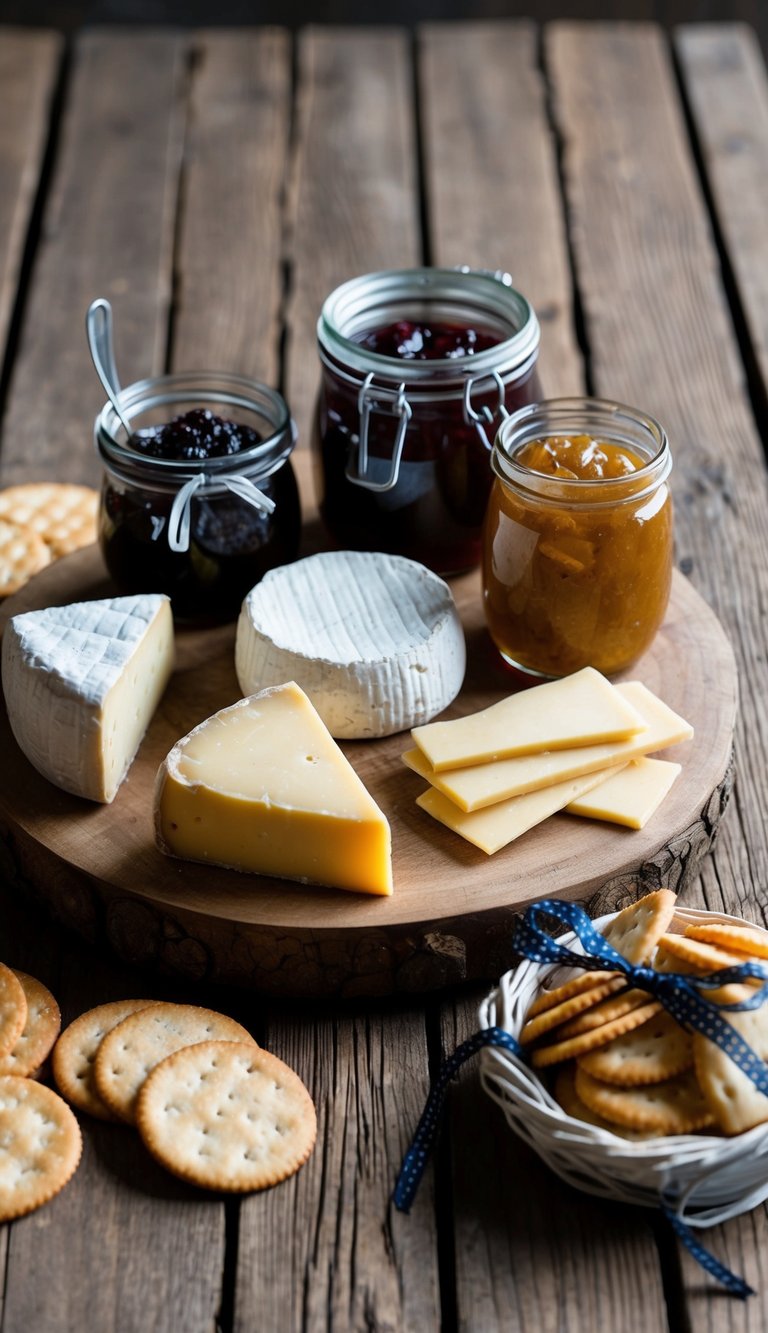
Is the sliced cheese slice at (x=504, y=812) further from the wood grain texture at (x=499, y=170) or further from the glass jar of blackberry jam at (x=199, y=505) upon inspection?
the wood grain texture at (x=499, y=170)

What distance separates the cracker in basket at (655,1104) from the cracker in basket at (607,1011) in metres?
0.04

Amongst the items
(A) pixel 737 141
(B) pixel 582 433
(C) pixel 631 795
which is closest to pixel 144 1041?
(C) pixel 631 795

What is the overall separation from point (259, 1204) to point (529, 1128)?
0.96 feet

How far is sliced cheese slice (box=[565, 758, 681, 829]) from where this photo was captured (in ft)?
5.65

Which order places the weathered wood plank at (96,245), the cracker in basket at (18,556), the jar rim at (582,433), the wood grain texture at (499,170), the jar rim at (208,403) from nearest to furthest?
the jar rim at (582,433) < the jar rim at (208,403) < the cracker in basket at (18,556) < the weathered wood plank at (96,245) < the wood grain texture at (499,170)

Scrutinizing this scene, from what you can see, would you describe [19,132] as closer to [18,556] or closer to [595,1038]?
[18,556]

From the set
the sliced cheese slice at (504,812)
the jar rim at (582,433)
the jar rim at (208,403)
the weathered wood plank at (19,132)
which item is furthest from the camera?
the weathered wood plank at (19,132)

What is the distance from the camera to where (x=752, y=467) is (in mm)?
2699

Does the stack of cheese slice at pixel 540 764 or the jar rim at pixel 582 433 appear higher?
the jar rim at pixel 582 433

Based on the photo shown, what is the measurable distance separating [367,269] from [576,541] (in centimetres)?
160

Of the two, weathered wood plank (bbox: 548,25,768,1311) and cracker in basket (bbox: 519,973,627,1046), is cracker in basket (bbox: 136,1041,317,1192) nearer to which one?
cracker in basket (bbox: 519,973,627,1046)

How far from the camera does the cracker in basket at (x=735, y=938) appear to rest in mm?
1498

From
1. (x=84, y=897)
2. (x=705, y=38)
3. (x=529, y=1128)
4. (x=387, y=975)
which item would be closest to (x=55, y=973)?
(x=84, y=897)

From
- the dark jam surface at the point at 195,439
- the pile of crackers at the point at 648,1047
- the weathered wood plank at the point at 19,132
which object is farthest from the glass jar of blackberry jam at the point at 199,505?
the weathered wood plank at the point at 19,132
